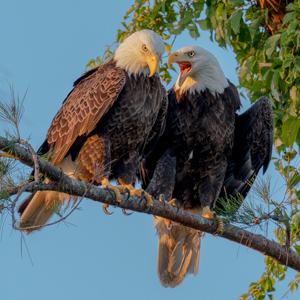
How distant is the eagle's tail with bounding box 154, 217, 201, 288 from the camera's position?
480 cm

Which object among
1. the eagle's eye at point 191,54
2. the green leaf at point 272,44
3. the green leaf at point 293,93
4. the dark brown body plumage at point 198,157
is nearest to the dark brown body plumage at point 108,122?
the dark brown body plumage at point 198,157

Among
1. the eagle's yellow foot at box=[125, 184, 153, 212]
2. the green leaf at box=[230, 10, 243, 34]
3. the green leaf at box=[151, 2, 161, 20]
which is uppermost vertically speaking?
the green leaf at box=[151, 2, 161, 20]

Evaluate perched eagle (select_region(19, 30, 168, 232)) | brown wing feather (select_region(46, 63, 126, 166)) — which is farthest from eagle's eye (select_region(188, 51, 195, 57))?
brown wing feather (select_region(46, 63, 126, 166))

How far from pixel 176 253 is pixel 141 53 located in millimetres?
2040

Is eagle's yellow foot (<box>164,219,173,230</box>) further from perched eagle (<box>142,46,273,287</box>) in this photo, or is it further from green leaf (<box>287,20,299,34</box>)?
green leaf (<box>287,20,299,34</box>)

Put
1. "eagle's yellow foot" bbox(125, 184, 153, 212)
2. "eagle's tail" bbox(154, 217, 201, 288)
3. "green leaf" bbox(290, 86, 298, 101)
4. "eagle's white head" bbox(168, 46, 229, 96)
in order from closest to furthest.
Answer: "eagle's yellow foot" bbox(125, 184, 153, 212) → "green leaf" bbox(290, 86, 298, 101) → "eagle's white head" bbox(168, 46, 229, 96) → "eagle's tail" bbox(154, 217, 201, 288)

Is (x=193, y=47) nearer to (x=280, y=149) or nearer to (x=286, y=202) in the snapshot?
(x=280, y=149)

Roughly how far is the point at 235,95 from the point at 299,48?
0.72 metres

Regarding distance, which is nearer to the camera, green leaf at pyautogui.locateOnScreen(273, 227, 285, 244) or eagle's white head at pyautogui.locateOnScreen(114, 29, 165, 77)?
eagle's white head at pyautogui.locateOnScreen(114, 29, 165, 77)

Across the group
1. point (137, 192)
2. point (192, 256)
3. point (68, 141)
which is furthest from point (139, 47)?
point (192, 256)

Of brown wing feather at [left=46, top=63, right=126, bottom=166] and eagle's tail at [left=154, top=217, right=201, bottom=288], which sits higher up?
brown wing feather at [left=46, top=63, right=126, bottom=166]

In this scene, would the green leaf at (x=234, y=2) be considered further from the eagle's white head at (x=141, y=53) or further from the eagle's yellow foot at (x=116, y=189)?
the eagle's yellow foot at (x=116, y=189)

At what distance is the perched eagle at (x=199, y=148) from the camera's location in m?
4.34

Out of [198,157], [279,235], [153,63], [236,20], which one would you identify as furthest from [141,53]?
[279,235]
